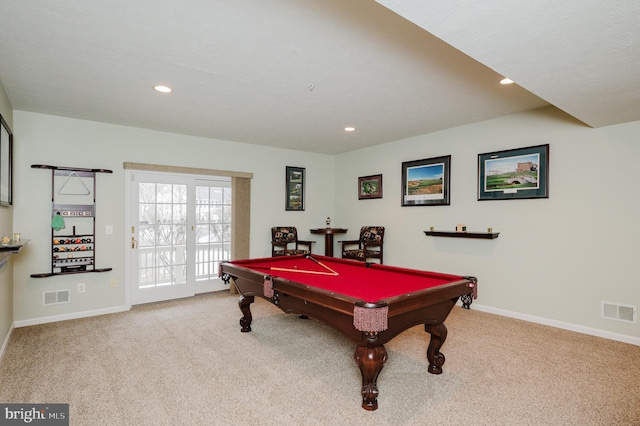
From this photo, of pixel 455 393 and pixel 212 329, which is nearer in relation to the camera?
pixel 455 393

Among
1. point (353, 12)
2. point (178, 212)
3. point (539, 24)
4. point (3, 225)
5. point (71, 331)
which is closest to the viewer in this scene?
point (539, 24)

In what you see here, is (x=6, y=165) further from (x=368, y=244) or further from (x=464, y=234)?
(x=464, y=234)

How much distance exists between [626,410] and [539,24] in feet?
7.84

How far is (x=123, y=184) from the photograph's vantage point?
14.7 ft

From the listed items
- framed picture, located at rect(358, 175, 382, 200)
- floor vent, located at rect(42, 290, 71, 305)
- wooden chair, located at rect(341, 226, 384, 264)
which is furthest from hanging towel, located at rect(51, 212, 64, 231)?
framed picture, located at rect(358, 175, 382, 200)

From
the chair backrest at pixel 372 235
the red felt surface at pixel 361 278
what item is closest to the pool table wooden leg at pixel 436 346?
the red felt surface at pixel 361 278

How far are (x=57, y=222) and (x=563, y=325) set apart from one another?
19.0 feet

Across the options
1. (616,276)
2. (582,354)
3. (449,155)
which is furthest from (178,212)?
(616,276)

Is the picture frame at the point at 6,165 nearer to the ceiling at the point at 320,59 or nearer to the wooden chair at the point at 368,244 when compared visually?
the ceiling at the point at 320,59

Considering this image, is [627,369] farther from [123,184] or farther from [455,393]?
[123,184]

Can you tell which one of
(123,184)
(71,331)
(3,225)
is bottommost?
(71,331)

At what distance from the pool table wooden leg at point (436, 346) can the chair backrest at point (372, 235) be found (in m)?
2.76

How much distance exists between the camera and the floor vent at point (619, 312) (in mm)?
3276

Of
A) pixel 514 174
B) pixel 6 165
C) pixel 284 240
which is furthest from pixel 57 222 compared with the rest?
pixel 514 174
